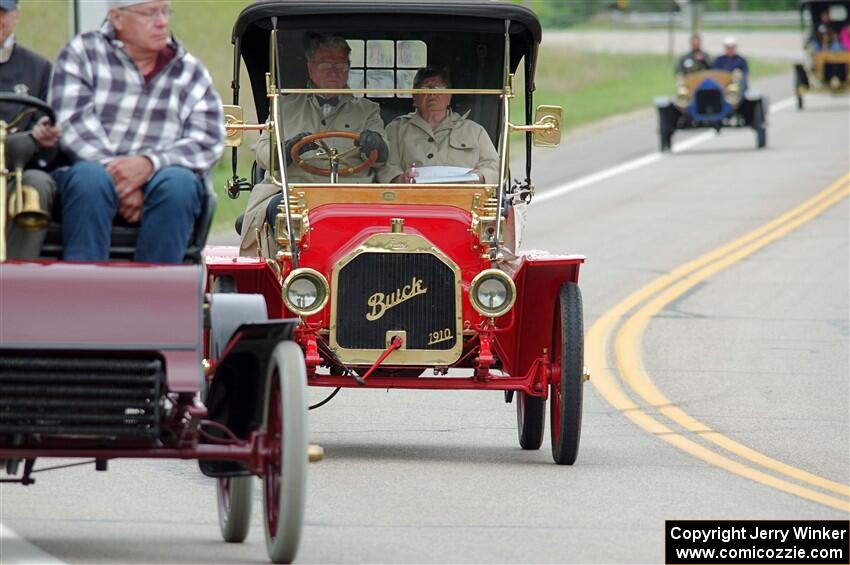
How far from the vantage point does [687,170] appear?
3100 centimetres

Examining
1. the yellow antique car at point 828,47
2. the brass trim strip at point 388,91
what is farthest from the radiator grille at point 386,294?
the yellow antique car at point 828,47

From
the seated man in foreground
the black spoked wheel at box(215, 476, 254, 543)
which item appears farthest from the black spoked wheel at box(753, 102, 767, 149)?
the seated man in foreground

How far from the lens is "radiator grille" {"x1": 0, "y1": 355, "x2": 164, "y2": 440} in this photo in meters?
6.75

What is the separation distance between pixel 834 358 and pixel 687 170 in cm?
1655

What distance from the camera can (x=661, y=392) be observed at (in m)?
13.0

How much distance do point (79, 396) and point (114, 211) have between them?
2.52ft

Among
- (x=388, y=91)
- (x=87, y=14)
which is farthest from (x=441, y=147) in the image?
(x=87, y=14)

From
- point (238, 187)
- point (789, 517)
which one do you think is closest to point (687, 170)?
point (238, 187)

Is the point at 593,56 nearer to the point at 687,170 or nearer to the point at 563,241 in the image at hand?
the point at 687,170

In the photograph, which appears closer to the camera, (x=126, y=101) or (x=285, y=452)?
(x=285, y=452)

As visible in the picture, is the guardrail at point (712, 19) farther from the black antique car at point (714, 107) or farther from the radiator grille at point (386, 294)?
the radiator grille at point (386, 294)

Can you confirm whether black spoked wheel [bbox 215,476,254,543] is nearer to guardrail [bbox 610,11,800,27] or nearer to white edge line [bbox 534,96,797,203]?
white edge line [bbox 534,96,797,203]

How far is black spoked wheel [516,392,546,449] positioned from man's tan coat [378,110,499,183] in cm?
127

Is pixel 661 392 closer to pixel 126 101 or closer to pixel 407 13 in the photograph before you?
pixel 407 13
